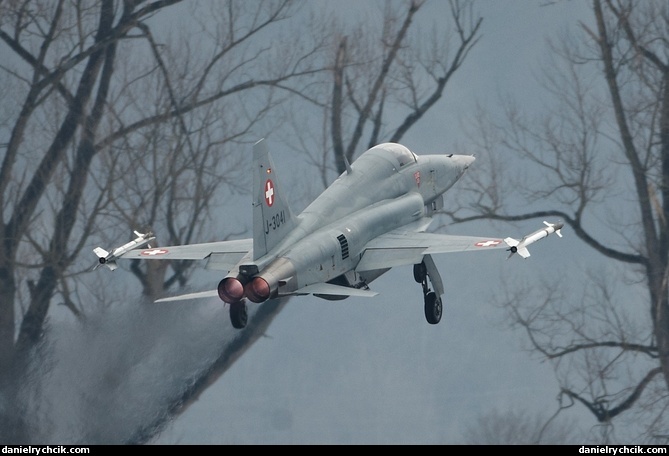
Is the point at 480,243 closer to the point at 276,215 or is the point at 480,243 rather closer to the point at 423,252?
the point at 423,252

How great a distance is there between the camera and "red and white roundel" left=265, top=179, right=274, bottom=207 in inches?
1282

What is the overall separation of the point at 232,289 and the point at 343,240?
12.7ft

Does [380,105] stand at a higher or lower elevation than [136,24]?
lower

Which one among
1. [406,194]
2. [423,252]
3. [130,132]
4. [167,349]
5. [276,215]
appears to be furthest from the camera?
[130,132]

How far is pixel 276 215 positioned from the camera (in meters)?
32.8

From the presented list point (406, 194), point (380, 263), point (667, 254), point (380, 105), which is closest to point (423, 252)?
point (380, 263)

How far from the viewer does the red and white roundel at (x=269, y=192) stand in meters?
32.6

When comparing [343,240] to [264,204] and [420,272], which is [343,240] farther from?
[420,272]

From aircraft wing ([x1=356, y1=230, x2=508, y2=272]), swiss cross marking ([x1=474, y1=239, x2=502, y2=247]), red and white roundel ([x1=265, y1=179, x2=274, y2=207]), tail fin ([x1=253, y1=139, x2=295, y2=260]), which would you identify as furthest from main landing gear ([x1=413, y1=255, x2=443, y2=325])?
red and white roundel ([x1=265, y1=179, x2=274, y2=207])

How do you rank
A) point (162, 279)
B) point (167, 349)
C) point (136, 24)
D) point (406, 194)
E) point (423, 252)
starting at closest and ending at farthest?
point (423, 252) < point (406, 194) < point (167, 349) < point (162, 279) < point (136, 24)

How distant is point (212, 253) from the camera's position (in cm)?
3531

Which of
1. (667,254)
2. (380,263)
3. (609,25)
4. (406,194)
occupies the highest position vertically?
(609,25)

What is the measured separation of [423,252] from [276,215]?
4.47 metres

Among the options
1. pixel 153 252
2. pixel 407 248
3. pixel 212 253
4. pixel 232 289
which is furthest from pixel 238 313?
pixel 407 248
